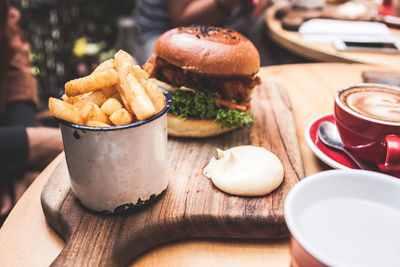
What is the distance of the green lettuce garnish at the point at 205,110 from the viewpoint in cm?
147

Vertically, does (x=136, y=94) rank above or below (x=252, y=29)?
above

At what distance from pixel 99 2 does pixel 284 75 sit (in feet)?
10.0

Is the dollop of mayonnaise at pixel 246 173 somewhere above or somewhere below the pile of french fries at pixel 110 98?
below

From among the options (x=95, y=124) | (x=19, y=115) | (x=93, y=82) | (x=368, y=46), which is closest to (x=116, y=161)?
(x=95, y=124)

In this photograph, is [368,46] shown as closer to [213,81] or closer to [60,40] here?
[213,81]

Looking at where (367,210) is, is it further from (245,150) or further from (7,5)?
(7,5)

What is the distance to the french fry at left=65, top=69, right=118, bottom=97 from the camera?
35.6 inches

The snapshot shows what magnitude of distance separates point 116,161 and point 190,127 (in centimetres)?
58

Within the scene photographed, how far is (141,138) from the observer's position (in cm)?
92

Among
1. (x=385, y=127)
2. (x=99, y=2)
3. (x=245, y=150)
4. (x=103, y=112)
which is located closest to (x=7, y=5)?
(x=103, y=112)

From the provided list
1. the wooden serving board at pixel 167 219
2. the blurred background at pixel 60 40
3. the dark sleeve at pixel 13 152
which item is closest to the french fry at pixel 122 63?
the wooden serving board at pixel 167 219

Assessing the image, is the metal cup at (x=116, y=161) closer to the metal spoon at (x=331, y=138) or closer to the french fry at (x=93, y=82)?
the french fry at (x=93, y=82)

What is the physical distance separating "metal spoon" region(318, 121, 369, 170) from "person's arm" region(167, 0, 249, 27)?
1.72 metres

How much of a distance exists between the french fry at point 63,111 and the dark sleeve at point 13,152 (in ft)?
3.16
